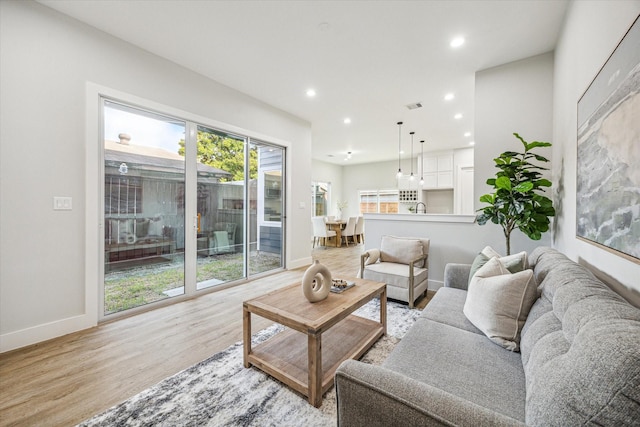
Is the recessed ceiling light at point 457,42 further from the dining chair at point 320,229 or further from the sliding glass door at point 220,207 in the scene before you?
the dining chair at point 320,229

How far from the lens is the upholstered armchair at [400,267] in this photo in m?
3.00

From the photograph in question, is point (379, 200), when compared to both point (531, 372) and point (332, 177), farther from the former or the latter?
point (531, 372)

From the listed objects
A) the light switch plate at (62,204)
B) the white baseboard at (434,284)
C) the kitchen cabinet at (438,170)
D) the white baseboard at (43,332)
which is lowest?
the white baseboard at (43,332)

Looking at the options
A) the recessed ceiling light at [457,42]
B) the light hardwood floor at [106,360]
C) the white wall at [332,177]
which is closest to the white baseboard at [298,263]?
the light hardwood floor at [106,360]

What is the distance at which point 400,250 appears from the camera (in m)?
3.42

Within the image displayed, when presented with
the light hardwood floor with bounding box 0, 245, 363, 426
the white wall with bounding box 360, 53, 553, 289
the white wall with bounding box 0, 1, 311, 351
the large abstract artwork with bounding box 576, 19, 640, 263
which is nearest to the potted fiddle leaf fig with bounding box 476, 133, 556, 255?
the white wall with bounding box 360, 53, 553, 289

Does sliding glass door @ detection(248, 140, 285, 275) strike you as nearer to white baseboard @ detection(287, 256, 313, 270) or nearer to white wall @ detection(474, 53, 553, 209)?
white baseboard @ detection(287, 256, 313, 270)

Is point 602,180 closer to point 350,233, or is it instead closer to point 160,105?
point 160,105

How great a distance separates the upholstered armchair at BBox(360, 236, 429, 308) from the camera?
3.00 meters

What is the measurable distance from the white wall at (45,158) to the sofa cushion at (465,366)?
9.62 feet

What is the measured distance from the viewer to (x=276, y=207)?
15.7ft

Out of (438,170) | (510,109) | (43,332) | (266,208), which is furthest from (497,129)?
(43,332)

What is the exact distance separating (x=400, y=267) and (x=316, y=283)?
1.59 m

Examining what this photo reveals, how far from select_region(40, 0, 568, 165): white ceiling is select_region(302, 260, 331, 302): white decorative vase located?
7.48 feet
